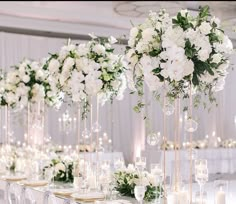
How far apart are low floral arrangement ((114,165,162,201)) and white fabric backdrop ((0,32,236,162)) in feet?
24.7

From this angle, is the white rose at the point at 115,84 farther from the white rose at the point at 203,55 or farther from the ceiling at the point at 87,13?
the ceiling at the point at 87,13

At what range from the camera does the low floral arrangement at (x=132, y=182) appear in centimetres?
412

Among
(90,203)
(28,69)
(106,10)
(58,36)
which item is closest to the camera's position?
(90,203)

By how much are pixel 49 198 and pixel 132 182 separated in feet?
2.31

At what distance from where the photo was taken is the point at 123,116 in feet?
45.4

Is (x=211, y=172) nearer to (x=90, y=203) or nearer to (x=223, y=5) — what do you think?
(x=223, y=5)

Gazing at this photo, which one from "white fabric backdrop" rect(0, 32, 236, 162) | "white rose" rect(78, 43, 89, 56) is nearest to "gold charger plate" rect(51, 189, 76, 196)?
"white rose" rect(78, 43, 89, 56)

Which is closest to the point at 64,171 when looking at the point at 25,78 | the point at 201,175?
the point at 25,78

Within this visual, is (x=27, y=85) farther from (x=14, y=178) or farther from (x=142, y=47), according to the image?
(x=142, y=47)

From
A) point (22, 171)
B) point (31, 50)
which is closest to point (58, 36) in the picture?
point (31, 50)

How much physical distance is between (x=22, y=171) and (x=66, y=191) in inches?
67.8

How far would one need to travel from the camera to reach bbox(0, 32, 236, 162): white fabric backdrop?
1230cm

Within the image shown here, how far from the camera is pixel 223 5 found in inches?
369

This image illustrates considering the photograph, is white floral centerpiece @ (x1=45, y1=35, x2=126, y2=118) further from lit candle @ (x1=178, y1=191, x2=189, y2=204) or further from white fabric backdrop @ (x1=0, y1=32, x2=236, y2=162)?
white fabric backdrop @ (x1=0, y1=32, x2=236, y2=162)
